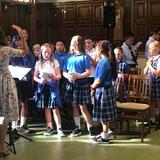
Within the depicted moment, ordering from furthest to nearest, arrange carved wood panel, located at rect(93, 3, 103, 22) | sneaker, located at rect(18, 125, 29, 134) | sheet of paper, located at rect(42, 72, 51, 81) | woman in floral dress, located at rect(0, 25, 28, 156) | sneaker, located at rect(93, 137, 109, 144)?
1. carved wood panel, located at rect(93, 3, 103, 22)
2. sneaker, located at rect(18, 125, 29, 134)
3. sheet of paper, located at rect(42, 72, 51, 81)
4. sneaker, located at rect(93, 137, 109, 144)
5. woman in floral dress, located at rect(0, 25, 28, 156)

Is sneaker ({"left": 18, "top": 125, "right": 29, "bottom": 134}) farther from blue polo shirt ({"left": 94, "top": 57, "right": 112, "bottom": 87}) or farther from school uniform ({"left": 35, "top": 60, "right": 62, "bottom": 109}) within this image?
blue polo shirt ({"left": 94, "top": 57, "right": 112, "bottom": 87})

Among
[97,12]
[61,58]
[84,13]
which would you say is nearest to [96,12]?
[97,12]

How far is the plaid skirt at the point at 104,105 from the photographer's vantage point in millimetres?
5773

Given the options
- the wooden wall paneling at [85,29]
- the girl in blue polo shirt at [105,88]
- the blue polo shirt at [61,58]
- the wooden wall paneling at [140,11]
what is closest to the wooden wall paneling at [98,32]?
the wooden wall paneling at [85,29]

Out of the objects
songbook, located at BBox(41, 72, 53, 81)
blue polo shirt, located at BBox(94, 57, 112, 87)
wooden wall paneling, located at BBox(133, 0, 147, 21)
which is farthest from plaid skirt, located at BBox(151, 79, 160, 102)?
wooden wall paneling, located at BBox(133, 0, 147, 21)

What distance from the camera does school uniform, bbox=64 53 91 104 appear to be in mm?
6098

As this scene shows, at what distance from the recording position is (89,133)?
6.26m

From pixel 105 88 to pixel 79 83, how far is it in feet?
1.81

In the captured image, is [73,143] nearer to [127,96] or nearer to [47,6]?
[127,96]

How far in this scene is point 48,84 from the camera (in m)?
6.30

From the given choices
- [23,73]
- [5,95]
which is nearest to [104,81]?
[23,73]

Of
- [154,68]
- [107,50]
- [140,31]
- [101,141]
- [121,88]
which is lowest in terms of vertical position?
[101,141]

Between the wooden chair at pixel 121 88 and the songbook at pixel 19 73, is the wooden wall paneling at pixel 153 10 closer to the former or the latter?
the wooden chair at pixel 121 88

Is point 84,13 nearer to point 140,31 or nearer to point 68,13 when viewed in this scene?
point 68,13
